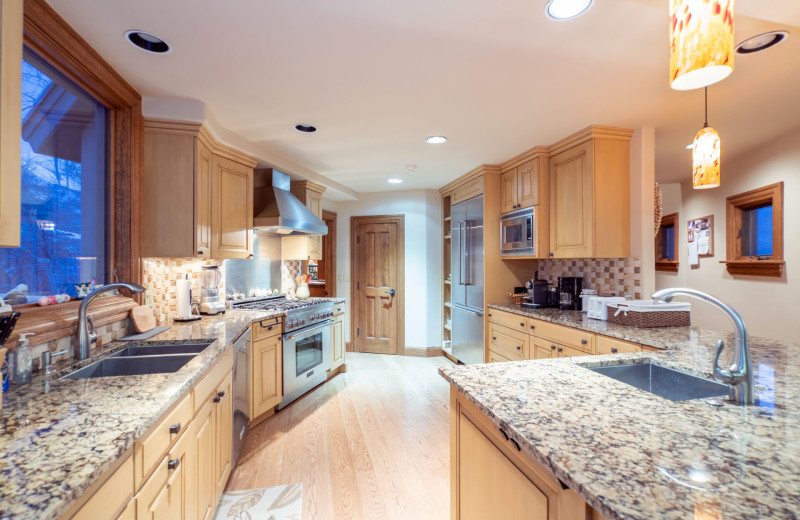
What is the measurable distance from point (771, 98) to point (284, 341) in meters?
3.87

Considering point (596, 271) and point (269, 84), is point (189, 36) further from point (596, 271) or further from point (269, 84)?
point (596, 271)

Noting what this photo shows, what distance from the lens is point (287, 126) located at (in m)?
2.80

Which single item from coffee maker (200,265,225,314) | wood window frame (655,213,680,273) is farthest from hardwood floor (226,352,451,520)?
wood window frame (655,213,680,273)

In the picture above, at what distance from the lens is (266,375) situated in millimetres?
2910

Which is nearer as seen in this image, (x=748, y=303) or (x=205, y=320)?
(x=205, y=320)

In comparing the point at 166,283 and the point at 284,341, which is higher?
the point at 166,283

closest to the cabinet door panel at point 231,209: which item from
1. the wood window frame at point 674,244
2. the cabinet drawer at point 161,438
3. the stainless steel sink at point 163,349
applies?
the stainless steel sink at point 163,349

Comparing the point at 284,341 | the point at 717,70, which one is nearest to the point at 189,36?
the point at 717,70

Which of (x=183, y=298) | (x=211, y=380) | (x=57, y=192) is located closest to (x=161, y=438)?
(x=211, y=380)

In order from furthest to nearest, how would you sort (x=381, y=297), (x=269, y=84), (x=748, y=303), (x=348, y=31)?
(x=381, y=297) < (x=748, y=303) < (x=269, y=84) < (x=348, y=31)

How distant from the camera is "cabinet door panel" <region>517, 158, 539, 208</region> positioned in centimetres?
339

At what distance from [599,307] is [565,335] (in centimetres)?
34

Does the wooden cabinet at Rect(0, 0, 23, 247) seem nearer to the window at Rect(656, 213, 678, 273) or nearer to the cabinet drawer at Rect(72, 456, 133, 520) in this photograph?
the cabinet drawer at Rect(72, 456, 133, 520)

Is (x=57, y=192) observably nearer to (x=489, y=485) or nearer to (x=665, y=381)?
(x=489, y=485)
